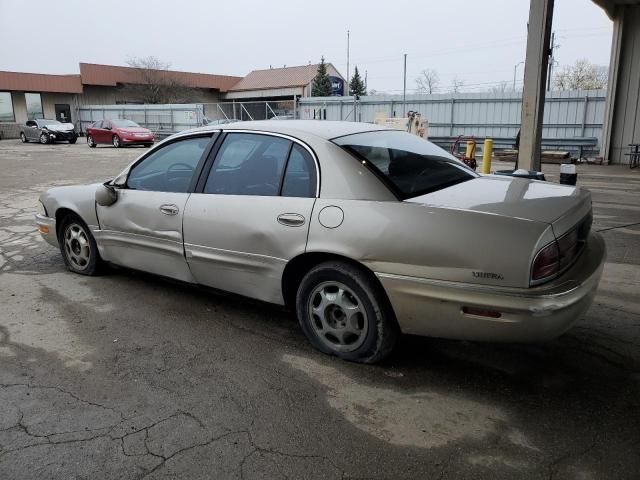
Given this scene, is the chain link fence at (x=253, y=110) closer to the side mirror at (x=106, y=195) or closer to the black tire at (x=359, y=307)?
the side mirror at (x=106, y=195)

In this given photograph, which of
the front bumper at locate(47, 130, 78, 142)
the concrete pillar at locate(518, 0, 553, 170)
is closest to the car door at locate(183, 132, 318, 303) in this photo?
the concrete pillar at locate(518, 0, 553, 170)

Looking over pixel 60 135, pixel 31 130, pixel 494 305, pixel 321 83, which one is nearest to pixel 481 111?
pixel 494 305

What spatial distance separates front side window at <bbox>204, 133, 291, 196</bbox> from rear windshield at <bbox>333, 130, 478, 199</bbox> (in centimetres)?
47

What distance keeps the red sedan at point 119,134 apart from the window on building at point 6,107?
17911 mm

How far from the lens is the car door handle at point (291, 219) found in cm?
330

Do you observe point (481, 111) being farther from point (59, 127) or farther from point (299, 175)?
point (59, 127)

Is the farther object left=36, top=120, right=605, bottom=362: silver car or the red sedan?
the red sedan

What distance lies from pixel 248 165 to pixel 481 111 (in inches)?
830

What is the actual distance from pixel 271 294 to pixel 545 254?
1785 mm

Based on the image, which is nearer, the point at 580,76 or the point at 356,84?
the point at 580,76

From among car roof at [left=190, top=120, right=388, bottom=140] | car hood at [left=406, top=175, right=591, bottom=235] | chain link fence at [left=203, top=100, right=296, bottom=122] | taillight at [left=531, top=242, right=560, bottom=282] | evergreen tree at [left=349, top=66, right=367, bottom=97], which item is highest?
evergreen tree at [left=349, top=66, right=367, bottom=97]

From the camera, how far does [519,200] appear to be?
313 cm

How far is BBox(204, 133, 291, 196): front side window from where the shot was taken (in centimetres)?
360

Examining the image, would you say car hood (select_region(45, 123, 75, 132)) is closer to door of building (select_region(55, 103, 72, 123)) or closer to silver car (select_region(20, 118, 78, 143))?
silver car (select_region(20, 118, 78, 143))
